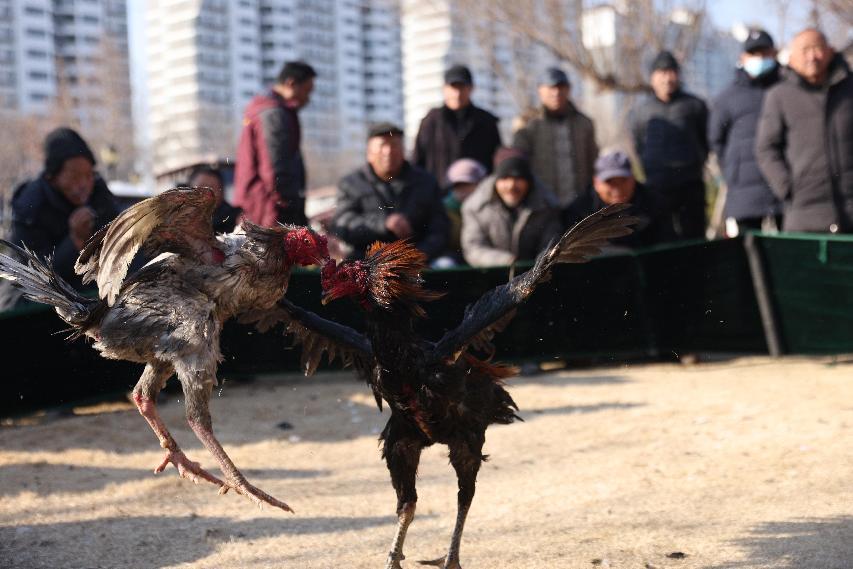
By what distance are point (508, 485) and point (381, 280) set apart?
2213 millimetres

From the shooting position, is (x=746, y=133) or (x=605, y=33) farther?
(x=605, y=33)

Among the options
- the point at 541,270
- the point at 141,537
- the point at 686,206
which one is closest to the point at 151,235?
the point at 541,270

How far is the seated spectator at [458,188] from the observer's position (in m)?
9.63

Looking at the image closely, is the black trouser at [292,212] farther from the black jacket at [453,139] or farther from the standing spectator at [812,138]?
the standing spectator at [812,138]

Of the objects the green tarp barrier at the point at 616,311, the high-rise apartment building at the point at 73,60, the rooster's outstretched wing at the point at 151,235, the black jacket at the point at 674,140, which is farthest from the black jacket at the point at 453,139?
the high-rise apartment building at the point at 73,60

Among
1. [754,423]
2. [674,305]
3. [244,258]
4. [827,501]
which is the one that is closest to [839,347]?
[674,305]

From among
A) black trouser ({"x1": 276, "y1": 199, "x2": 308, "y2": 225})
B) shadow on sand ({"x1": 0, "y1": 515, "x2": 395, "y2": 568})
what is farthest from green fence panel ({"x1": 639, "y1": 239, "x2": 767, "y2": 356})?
shadow on sand ({"x1": 0, "y1": 515, "x2": 395, "y2": 568})

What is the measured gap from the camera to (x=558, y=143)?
401 inches

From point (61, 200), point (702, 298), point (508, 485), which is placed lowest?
point (508, 485)

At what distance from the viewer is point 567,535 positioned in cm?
481

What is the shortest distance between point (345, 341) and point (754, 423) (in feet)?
11.4

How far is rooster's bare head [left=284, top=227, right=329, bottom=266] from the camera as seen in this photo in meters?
4.11

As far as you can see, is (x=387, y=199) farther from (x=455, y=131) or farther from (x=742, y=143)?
(x=742, y=143)

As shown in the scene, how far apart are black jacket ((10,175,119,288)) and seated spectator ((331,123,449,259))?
82.7 inches
